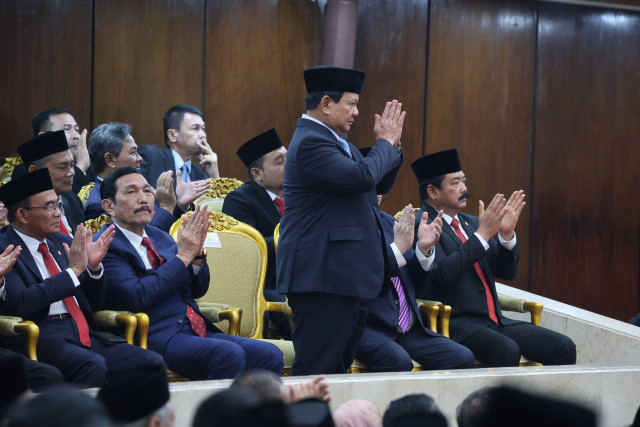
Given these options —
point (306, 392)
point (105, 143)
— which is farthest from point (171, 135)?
point (306, 392)

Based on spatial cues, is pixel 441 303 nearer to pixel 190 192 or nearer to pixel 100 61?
pixel 190 192

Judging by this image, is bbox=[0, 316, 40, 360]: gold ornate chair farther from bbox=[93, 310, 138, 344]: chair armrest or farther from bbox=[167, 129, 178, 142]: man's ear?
bbox=[167, 129, 178, 142]: man's ear

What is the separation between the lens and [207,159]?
5.55 m

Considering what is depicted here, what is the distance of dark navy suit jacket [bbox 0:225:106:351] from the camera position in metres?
3.20

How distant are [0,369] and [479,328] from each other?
2.71m

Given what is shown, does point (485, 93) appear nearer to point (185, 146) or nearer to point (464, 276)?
point (185, 146)

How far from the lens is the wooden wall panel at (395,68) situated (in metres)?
6.79

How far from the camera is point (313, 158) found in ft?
10.3

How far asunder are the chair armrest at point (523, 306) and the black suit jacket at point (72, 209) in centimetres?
226

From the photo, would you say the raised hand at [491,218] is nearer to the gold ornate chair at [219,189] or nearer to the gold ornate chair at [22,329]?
the gold ornate chair at [219,189]

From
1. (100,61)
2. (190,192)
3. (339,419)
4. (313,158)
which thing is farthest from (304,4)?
(339,419)

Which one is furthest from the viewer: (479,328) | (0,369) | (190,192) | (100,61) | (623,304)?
(623,304)

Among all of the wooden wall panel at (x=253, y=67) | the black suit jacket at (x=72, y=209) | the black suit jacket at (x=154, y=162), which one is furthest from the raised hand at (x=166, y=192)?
the wooden wall panel at (x=253, y=67)

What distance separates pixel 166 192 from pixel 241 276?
0.67 m
